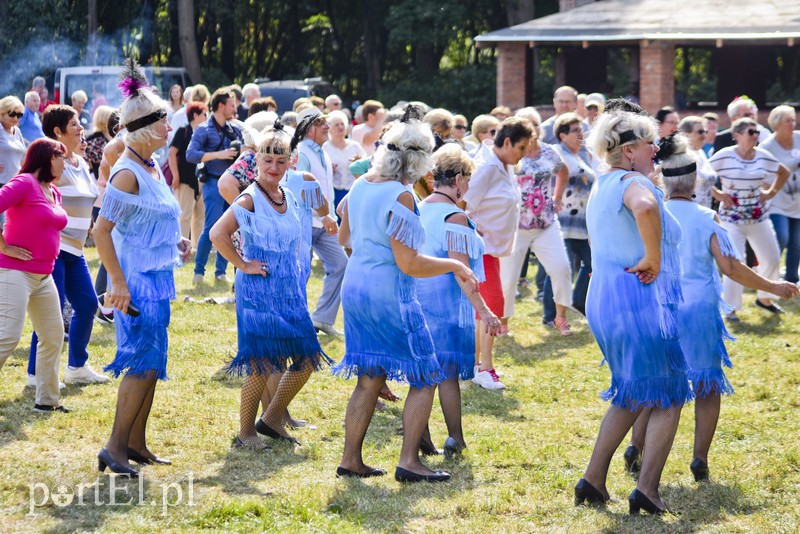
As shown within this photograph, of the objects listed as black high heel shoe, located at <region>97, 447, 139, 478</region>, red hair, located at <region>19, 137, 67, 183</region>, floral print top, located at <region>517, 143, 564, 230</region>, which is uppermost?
red hair, located at <region>19, 137, 67, 183</region>

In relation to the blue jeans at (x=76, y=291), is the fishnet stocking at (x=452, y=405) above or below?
below

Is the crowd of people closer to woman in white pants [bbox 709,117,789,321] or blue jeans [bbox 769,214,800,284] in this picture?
woman in white pants [bbox 709,117,789,321]

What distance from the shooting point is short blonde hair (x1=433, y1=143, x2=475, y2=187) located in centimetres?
621

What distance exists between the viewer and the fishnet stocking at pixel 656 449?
17.8 ft

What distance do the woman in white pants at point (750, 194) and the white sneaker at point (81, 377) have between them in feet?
19.2

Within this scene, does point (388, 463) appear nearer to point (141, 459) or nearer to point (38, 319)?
point (141, 459)

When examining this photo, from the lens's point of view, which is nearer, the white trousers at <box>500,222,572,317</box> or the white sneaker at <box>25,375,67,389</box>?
the white sneaker at <box>25,375,67,389</box>

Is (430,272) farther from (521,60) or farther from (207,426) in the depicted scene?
(521,60)

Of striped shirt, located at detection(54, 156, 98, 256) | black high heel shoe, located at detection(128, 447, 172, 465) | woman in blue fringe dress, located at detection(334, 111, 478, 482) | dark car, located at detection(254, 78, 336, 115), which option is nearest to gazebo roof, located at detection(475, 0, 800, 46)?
dark car, located at detection(254, 78, 336, 115)

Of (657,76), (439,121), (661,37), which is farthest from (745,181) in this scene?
(657,76)

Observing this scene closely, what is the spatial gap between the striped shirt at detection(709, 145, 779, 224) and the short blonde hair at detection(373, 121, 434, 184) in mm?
5856

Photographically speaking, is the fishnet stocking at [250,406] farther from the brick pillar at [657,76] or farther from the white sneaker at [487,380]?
the brick pillar at [657,76]

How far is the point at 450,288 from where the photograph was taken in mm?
6562

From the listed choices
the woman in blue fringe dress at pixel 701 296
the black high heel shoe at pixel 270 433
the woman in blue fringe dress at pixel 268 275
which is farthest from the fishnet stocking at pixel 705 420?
the black high heel shoe at pixel 270 433
